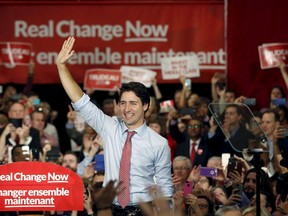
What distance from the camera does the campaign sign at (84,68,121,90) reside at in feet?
55.5

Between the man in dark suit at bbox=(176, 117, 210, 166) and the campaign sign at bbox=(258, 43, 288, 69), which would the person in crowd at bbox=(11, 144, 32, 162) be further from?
the campaign sign at bbox=(258, 43, 288, 69)

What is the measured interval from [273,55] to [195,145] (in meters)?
2.90

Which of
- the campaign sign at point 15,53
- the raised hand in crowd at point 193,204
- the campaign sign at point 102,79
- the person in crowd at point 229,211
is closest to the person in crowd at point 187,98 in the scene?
the campaign sign at point 102,79

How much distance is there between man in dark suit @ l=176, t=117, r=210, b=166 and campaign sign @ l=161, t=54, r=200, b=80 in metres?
2.68

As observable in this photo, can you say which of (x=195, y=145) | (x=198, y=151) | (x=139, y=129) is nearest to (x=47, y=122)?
(x=195, y=145)

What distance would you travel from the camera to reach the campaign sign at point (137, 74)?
16859 mm

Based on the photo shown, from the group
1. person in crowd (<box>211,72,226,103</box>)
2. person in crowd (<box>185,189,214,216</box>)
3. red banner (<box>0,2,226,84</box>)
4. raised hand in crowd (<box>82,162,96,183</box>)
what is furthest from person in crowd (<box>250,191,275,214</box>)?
red banner (<box>0,2,226,84</box>)

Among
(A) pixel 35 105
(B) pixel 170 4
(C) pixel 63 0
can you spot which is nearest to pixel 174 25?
(B) pixel 170 4

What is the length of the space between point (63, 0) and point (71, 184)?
9.09 metres

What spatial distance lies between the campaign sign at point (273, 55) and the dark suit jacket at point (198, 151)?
2.49m

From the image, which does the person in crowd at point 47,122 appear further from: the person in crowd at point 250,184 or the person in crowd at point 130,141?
the person in crowd at point 130,141

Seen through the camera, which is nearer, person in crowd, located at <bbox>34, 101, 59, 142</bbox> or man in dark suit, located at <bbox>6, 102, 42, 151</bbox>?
man in dark suit, located at <bbox>6, 102, 42, 151</bbox>

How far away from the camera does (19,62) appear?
17.1m

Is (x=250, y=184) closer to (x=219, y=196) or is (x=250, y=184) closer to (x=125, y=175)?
(x=219, y=196)
